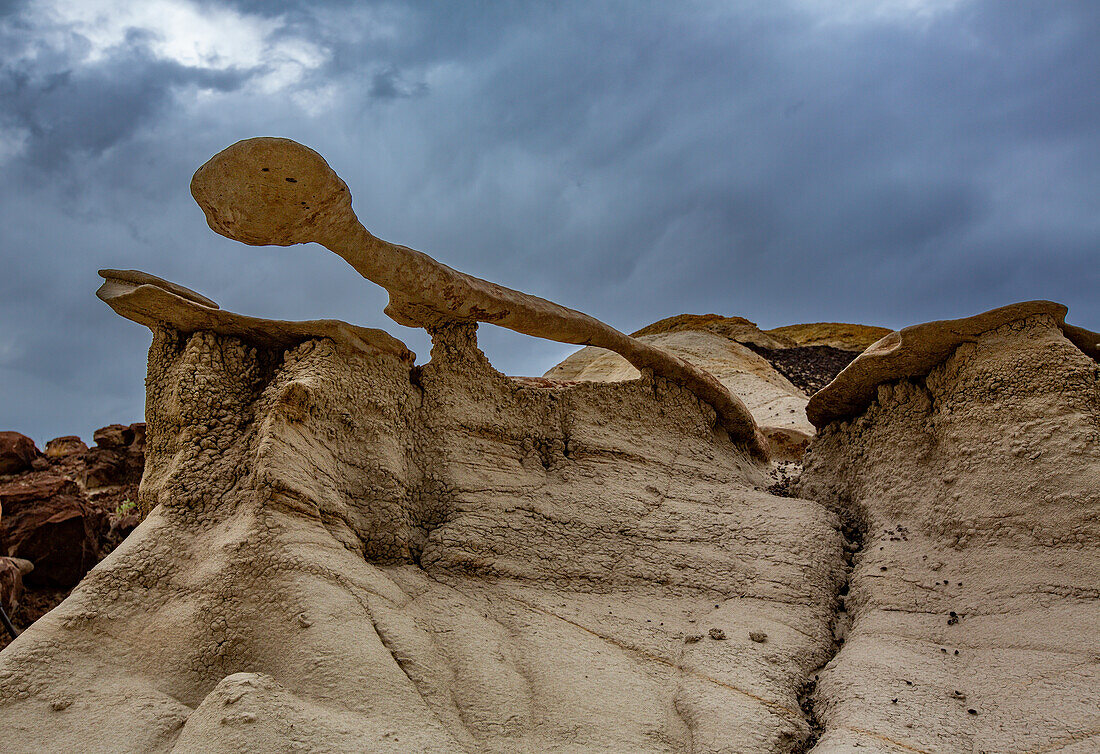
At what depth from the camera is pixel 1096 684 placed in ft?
9.01

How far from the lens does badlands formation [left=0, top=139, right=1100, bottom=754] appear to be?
262 cm

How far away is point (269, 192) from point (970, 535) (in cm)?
423

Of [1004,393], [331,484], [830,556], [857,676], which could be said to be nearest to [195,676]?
[331,484]

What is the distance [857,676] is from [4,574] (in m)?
5.61

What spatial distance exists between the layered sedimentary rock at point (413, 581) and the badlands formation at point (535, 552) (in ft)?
0.05

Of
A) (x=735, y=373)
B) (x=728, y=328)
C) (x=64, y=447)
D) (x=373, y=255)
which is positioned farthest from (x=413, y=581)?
(x=728, y=328)

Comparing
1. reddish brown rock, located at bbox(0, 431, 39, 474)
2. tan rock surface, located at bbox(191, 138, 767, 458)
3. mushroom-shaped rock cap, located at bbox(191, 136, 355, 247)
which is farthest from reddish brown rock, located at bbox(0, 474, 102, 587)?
mushroom-shaped rock cap, located at bbox(191, 136, 355, 247)

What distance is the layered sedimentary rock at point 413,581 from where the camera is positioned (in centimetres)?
250

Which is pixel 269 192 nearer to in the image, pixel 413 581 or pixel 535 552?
A: pixel 413 581

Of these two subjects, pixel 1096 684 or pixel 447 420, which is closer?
pixel 1096 684

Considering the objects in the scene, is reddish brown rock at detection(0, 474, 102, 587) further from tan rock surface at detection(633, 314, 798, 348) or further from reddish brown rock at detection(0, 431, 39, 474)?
tan rock surface at detection(633, 314, 798, 348)

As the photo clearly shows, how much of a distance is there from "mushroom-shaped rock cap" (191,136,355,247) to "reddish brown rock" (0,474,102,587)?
3.62 m

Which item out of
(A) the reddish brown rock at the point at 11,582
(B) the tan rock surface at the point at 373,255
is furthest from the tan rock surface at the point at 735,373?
(A) the reddish brown rock at the point at 11,582

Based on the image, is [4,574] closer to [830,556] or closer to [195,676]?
[195,676]
